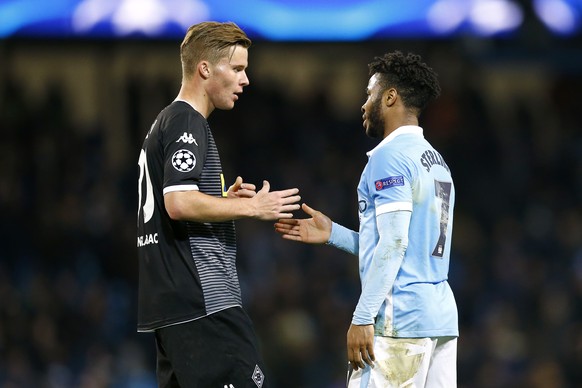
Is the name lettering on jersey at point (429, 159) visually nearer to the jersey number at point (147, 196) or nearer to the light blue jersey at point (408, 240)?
the light blue jersey at point (408, 240)

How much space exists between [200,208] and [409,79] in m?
1.17

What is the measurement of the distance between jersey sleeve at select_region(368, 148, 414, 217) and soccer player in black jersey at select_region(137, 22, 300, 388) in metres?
0.37

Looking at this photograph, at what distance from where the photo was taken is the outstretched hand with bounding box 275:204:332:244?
5.14 metres

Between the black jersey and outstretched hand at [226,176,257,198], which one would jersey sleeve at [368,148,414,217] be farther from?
the black jersey

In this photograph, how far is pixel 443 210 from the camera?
4.76 metres

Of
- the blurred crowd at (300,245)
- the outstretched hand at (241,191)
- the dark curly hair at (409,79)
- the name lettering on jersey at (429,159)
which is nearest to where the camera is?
the outstretched hand at (241,191)

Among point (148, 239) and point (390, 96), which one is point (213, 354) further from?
point (390, 96)

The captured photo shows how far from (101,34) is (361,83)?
434cm

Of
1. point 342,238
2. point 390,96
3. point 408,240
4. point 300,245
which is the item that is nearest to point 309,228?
point 342,238

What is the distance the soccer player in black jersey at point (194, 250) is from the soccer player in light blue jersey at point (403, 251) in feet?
1.34

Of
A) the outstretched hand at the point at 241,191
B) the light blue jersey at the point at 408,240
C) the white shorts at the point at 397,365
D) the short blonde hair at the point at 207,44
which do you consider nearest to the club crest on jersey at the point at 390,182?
the light blue jersey at the point at 408,240

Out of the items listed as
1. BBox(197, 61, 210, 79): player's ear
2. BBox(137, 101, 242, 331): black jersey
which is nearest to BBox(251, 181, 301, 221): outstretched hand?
BBox(137, 101, 242, 331): black jersey

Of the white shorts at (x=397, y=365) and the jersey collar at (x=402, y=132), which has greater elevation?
the jersey collar at (x=402, y=132)

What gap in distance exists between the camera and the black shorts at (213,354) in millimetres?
4438
